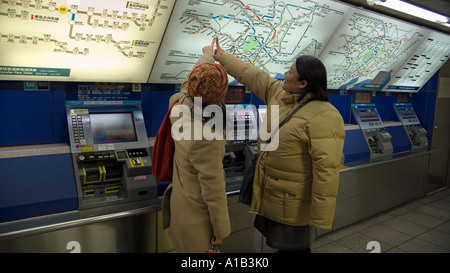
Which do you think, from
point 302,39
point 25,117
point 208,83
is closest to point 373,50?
point 302,39

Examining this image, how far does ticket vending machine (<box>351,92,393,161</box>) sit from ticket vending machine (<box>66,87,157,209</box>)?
10.7 feet

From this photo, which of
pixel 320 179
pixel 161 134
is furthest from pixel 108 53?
pixel 320 179

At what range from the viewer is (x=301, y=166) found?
2258 mm

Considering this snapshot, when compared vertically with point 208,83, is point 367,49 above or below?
above

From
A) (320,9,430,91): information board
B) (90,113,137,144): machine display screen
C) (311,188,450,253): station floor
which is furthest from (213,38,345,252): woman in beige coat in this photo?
(320,9,430,91): information board

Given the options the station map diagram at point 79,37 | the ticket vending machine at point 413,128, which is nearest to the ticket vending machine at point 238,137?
the station map diagram at point 79,37

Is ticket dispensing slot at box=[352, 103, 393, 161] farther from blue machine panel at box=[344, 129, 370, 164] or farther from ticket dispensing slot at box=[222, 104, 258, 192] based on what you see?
ticket dispensing slot at box=[222, 104, 258, 192]

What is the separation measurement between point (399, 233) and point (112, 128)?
3633 mm

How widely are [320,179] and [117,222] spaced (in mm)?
1399

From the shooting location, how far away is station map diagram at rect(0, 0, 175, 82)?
2.29 meters

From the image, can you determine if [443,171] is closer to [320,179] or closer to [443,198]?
[443,198]

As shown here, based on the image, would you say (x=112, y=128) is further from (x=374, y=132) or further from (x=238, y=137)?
(x=374, y=132)

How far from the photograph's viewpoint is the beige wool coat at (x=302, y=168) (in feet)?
7.07

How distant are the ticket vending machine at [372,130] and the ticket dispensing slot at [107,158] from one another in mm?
3270
